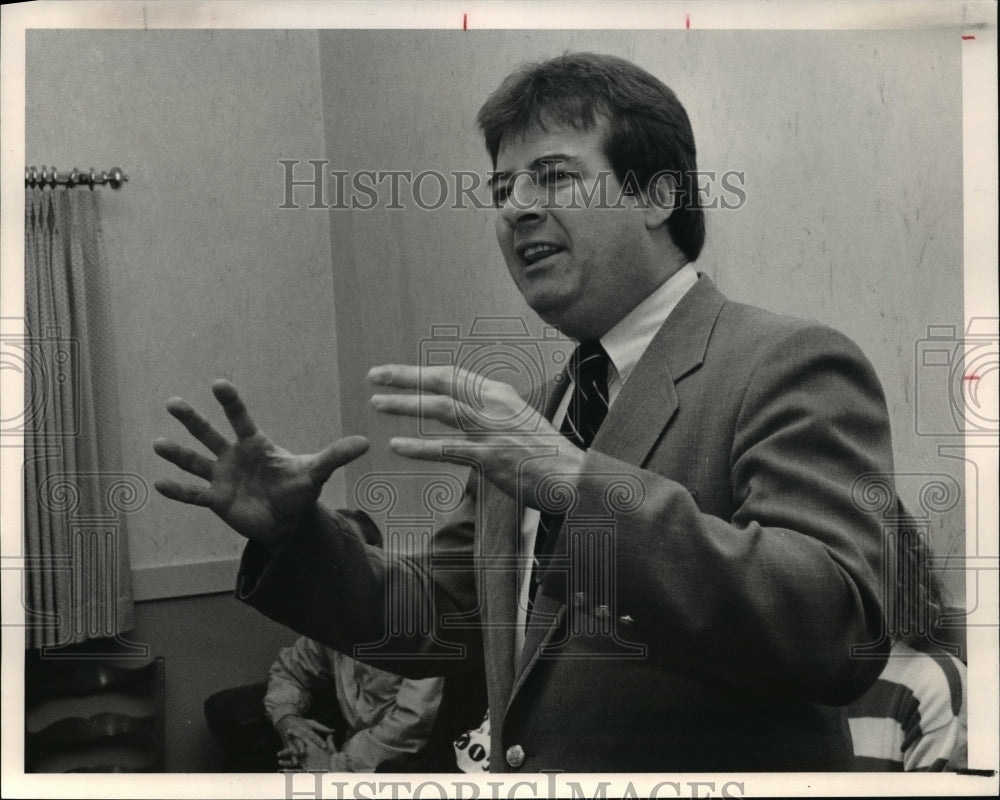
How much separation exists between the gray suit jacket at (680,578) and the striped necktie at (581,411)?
32 mm

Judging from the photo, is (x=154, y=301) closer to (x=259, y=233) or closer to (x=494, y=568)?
(x=259, y=233)

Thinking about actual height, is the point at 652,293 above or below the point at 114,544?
above

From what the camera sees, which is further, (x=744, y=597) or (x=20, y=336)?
(x=20, y=336)

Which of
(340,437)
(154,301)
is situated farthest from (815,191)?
(154,301)

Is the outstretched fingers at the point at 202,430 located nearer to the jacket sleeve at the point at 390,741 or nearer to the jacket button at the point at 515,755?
the jacket sleeve at the point at 390,741

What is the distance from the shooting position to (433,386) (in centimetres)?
242

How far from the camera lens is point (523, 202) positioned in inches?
96.5

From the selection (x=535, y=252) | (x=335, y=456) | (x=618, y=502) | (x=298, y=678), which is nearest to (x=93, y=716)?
(x=298, y=678)

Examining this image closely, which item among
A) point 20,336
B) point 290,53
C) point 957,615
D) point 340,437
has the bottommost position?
point 957,615

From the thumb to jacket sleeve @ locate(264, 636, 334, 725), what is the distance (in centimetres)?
37

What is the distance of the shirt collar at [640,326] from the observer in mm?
2404

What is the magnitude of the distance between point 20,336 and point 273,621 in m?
0.82

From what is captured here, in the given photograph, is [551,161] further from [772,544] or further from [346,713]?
[346,713]

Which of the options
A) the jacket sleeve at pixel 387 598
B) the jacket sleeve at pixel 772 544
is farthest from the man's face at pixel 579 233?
the jacket sleeve at pixel 387 598
